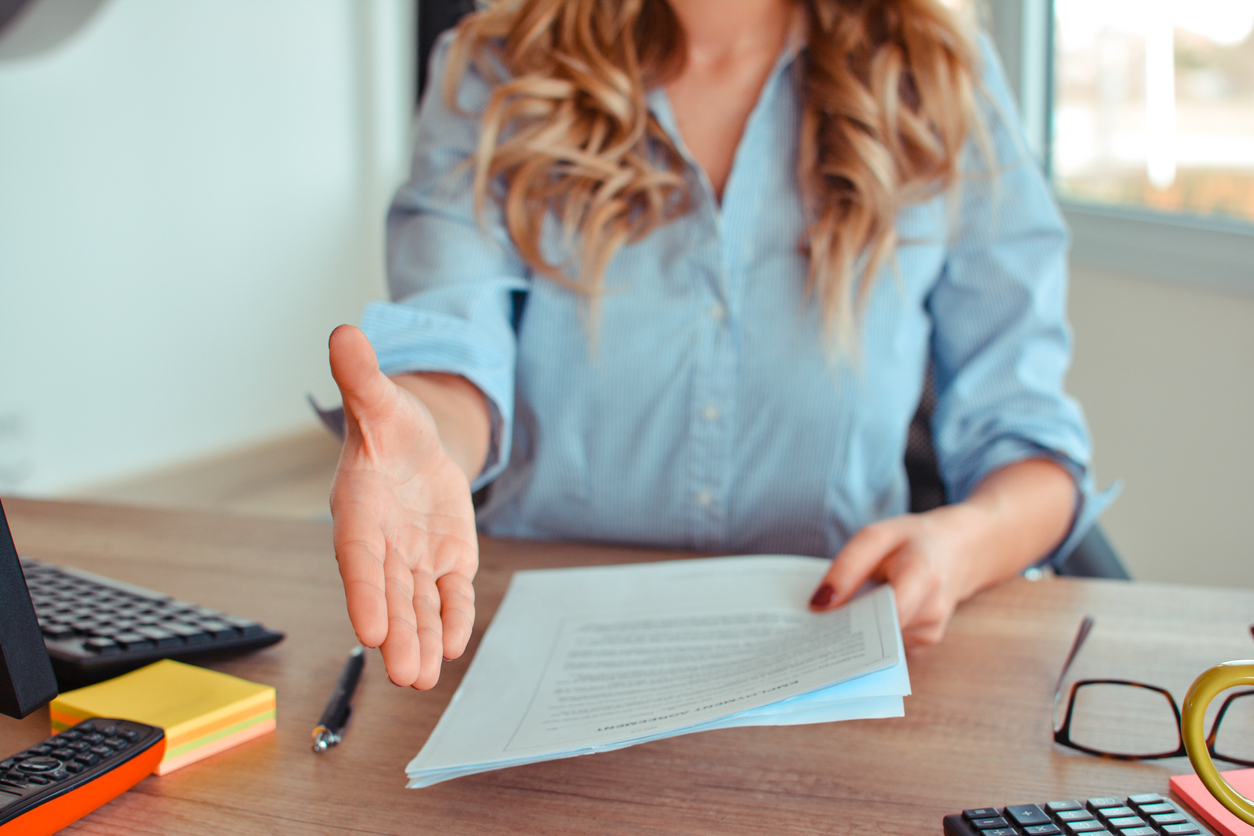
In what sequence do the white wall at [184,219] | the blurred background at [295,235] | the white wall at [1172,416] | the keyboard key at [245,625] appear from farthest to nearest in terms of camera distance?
the white wall at [184,219], the blurred background at [295,235], the white wall at [1172,416], the keyboard key at [245,625]

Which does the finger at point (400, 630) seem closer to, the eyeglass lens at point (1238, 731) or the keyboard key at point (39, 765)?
the keyboard key at point (39, 765)

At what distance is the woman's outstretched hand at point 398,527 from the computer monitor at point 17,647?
0.44 feet

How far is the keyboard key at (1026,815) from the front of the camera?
43cm

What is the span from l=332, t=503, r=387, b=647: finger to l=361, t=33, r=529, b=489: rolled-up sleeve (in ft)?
1.26

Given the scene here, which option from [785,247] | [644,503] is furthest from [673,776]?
[785,247]

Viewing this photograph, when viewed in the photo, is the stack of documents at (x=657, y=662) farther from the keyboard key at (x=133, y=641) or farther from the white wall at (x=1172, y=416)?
the white wall at (x=1172, y=416)

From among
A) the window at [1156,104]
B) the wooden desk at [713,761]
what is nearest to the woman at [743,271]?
the wooden desk at [713,761]

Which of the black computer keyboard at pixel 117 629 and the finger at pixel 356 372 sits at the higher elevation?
the finger at pixel 356 372

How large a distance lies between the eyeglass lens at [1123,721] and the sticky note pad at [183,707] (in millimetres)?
468

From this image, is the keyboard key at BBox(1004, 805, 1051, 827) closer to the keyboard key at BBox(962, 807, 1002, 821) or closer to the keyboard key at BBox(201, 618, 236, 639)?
the keyboard key at BBox(962, 807, 1002, 821)

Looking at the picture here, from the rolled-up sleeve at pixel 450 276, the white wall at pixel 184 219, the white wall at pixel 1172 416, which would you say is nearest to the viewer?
the rolled-up sleeve at pixel 450 276

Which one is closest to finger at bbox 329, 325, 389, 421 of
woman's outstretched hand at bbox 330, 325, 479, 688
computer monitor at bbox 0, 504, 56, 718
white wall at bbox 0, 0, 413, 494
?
woman's outstretched hand at bbox 330, 325, 479, 688

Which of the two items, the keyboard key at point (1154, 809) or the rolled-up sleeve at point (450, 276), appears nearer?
the keyboard key at point (1154, 809)

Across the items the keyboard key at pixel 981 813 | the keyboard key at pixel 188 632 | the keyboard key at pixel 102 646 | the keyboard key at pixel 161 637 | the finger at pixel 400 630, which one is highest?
the finger at pixel 400 630
